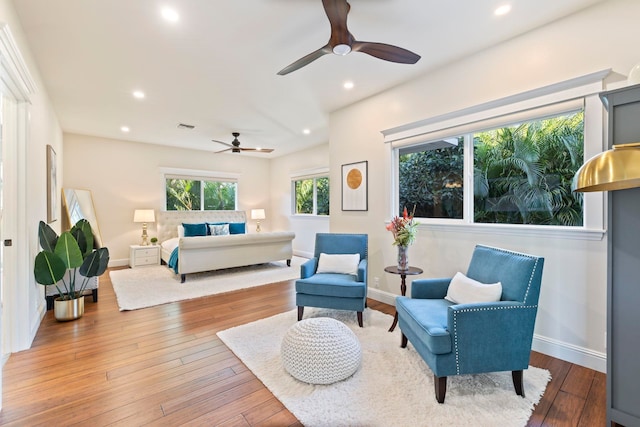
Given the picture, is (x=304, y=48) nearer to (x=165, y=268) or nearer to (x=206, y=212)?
(x=165, y=268)

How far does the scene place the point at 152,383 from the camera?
203 centimetres

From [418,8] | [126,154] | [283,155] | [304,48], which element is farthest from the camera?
[283,155]

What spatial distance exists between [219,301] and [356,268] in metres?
1.89

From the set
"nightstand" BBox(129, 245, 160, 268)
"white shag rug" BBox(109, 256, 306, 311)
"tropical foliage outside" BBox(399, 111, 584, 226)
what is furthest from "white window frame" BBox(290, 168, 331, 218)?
"tropical foliage outside" BBox(399, 111, 584, 226)

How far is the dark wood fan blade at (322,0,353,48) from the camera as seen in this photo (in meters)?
1.87

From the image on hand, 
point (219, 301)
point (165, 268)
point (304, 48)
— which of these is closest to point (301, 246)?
point (165, 268)

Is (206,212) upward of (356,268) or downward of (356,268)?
upward

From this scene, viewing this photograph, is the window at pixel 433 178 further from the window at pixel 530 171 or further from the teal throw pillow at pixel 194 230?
the teal throw pillow at pixel 194 230

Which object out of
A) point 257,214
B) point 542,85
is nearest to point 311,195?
point 257,214

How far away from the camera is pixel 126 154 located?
245 inches

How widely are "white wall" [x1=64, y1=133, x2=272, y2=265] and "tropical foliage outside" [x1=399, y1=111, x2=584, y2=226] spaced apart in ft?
19.1

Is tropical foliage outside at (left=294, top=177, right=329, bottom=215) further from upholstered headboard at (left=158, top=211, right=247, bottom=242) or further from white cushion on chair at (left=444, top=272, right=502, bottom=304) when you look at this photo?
white cushion on chair at (left=444, top=272, right=502, bottom=304)

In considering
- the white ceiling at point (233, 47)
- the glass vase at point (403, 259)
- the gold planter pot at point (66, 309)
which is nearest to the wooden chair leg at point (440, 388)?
the glass vase at point (403, 259)

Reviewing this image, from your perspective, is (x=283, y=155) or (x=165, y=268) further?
(x=283, y=155)
